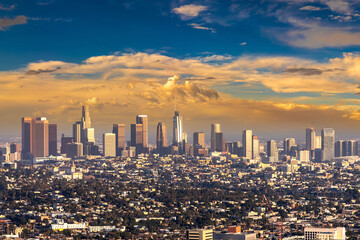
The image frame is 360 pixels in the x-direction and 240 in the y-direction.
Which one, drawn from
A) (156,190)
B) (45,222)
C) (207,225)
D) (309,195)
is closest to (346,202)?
(309,195)

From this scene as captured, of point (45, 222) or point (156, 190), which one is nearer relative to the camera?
point (45, 222)

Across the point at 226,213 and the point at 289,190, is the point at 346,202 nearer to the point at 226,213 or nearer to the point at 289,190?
the point at 289,190

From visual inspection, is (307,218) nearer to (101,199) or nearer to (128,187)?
(101,199)

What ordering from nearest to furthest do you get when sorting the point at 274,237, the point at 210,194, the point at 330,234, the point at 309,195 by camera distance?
1. the point at 330,234
2. the point at 274,237
3. the point at 210,194
4. the point at 309,195

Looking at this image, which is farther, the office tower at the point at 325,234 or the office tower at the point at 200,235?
the office tower at the point at 325,234

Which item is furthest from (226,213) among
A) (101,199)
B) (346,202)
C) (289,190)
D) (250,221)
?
(289,190)

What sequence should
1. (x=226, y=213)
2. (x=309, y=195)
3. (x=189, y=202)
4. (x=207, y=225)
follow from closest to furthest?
(x=207, y=225), (x=226, y=213), (x=189, y=202), (x=309, y=195)

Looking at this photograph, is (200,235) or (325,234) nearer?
(200,235)

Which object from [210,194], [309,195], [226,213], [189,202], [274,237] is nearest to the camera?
[274,237]

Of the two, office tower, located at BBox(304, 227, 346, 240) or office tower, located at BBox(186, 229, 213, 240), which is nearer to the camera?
office tower, located at BBox(186, 229, 213, 240)
